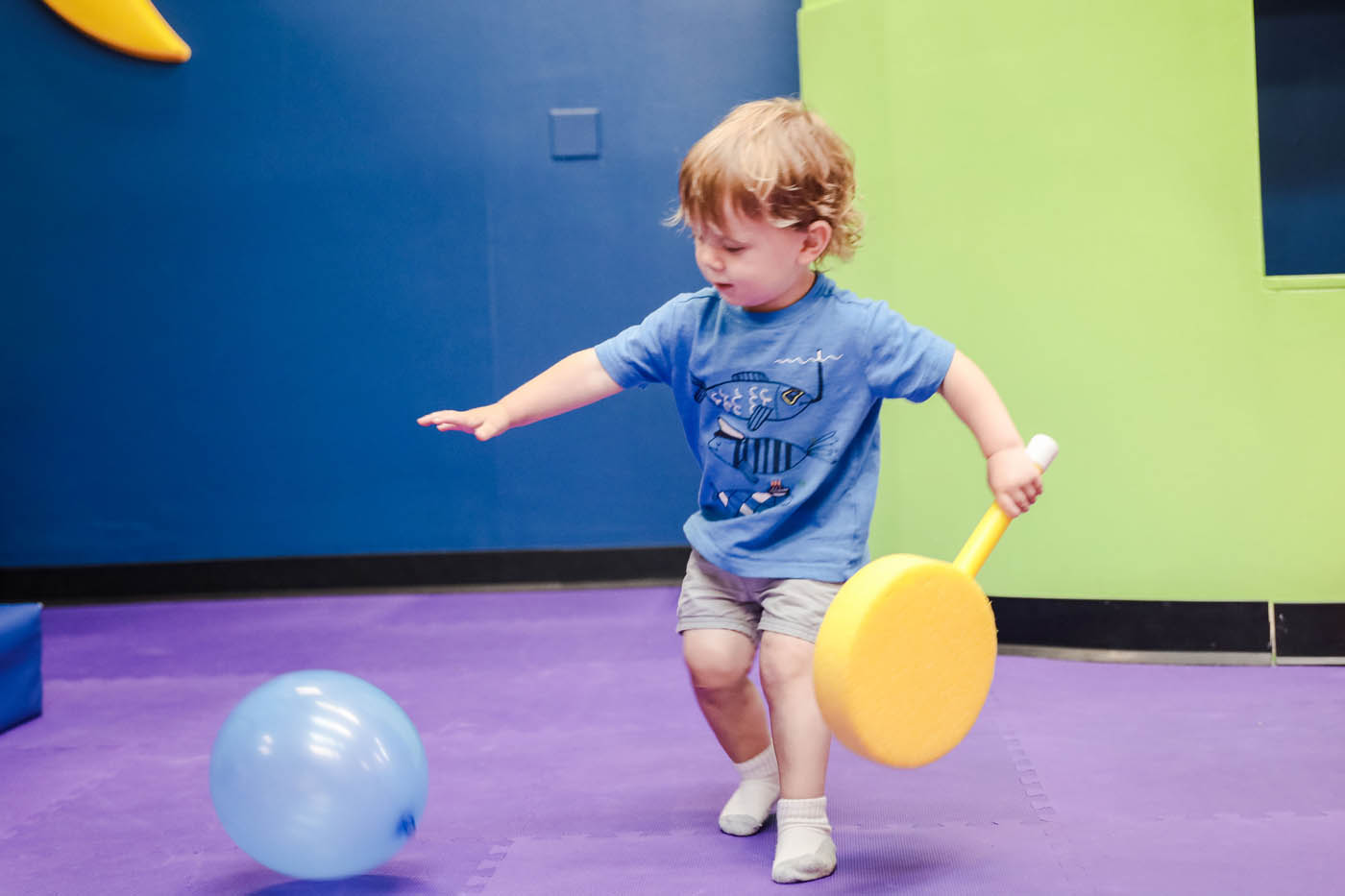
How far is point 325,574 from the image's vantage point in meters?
4.28

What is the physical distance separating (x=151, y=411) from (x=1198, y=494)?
133 inches

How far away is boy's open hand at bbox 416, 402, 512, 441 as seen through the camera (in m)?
1.85

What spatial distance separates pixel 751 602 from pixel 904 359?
44cm

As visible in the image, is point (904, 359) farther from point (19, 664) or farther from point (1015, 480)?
point (19, 664)

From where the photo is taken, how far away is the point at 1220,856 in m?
1.72

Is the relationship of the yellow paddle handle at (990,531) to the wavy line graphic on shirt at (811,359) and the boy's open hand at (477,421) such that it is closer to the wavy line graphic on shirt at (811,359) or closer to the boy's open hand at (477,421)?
the wavy line graphic on shirt at (811,359)

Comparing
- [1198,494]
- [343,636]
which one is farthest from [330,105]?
[1198,494]

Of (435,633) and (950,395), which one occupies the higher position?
(950,395)

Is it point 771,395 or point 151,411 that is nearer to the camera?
point 771,395

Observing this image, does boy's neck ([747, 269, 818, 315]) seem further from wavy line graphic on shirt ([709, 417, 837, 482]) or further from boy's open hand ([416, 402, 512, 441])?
boy's open hand ([416, 402, 512, 441])

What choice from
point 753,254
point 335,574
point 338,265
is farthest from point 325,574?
point 753,254

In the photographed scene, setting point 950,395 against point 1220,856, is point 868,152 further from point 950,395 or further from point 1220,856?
point 1220,856

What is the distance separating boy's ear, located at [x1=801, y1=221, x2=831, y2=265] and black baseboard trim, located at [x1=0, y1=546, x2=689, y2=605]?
2509 mm

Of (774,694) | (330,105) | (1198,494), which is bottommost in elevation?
(774,694)
